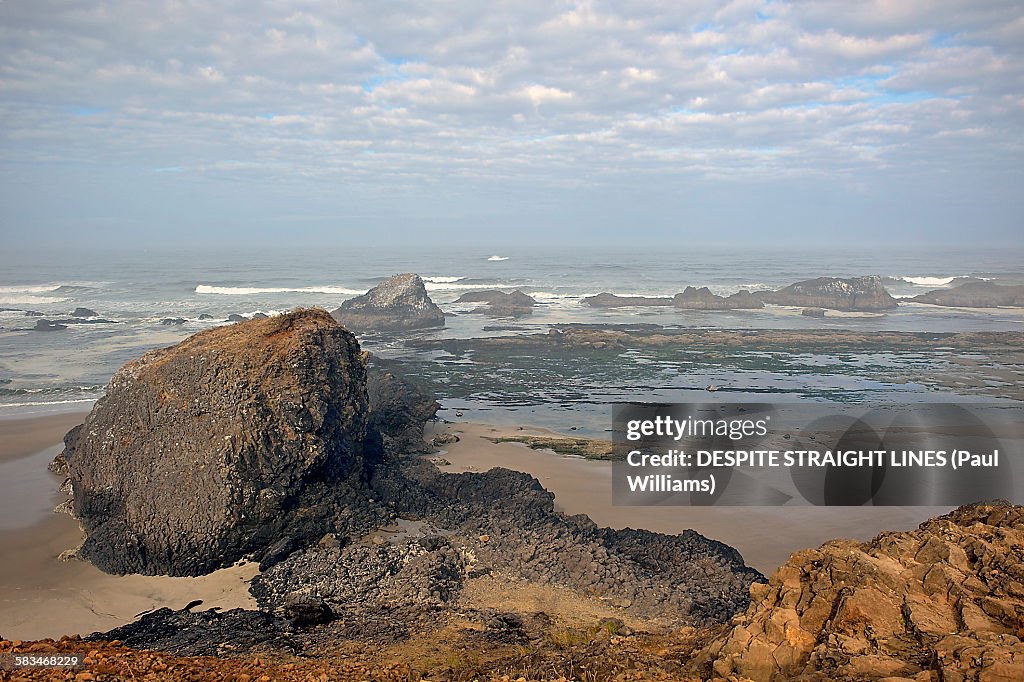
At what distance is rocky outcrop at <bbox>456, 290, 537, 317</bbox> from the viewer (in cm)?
4150

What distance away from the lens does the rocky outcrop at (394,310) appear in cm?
3472

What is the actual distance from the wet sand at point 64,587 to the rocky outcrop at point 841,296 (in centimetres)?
4130

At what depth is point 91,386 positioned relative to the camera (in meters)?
21.2

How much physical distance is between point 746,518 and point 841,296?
1446 inches

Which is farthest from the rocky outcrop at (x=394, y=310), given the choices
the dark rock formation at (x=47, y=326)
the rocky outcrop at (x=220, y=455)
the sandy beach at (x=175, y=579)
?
the rocky outcrop at (x=220, y=455)

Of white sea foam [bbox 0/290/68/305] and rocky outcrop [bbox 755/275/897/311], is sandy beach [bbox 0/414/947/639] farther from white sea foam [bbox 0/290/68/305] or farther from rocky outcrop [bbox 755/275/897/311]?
white sea foam [bbox 0/290/68/305]

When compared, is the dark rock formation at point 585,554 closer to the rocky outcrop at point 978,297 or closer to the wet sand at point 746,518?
the wet sand at point 746,518

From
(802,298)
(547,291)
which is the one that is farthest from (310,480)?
(547,291)

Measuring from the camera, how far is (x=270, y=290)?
5841cm

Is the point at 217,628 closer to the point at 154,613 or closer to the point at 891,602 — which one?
the point at 154,613

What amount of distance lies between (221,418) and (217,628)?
2.86 meters

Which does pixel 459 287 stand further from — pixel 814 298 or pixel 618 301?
pixel 814 298

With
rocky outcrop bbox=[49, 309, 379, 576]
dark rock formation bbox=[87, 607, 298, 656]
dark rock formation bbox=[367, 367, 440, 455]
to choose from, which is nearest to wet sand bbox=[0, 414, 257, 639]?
rocky outcrop bbox=[49, 309, 379, 576]

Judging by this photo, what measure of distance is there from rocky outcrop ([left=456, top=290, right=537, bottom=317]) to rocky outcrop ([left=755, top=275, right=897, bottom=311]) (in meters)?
14.8
